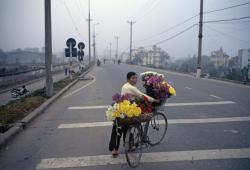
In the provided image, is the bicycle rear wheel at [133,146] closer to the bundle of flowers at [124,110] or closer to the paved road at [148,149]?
the paved road at [148,149]

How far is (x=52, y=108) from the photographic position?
459 inches

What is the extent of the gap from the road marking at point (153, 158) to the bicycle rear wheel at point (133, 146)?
0.96ft

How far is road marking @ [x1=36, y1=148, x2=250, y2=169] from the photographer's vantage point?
5.54 meters

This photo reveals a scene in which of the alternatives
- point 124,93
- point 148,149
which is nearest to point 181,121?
point 148,149

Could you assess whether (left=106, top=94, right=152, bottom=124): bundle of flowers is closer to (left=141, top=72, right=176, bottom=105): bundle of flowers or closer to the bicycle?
the bicycle

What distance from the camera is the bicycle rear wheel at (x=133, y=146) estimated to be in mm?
5293

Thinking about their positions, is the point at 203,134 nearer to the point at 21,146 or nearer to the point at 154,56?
the point at 21,146

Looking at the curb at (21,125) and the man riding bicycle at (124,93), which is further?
the curb at (21,125)

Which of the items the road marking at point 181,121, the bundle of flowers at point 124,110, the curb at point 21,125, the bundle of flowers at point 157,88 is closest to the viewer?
the bundle of flowers at point 124,110

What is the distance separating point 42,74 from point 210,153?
31261 mm

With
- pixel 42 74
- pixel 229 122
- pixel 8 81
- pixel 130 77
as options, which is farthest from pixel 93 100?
pixel 42 74

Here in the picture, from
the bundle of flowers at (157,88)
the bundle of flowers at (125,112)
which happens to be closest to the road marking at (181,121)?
the bundle of flowers at (157,88)

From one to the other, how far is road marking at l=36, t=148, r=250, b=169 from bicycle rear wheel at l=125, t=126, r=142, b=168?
292 mm

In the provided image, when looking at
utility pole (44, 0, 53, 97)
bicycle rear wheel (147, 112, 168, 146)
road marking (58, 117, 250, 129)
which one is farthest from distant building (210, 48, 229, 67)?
bicycle rear wheel (147, 112, 168, 146)
